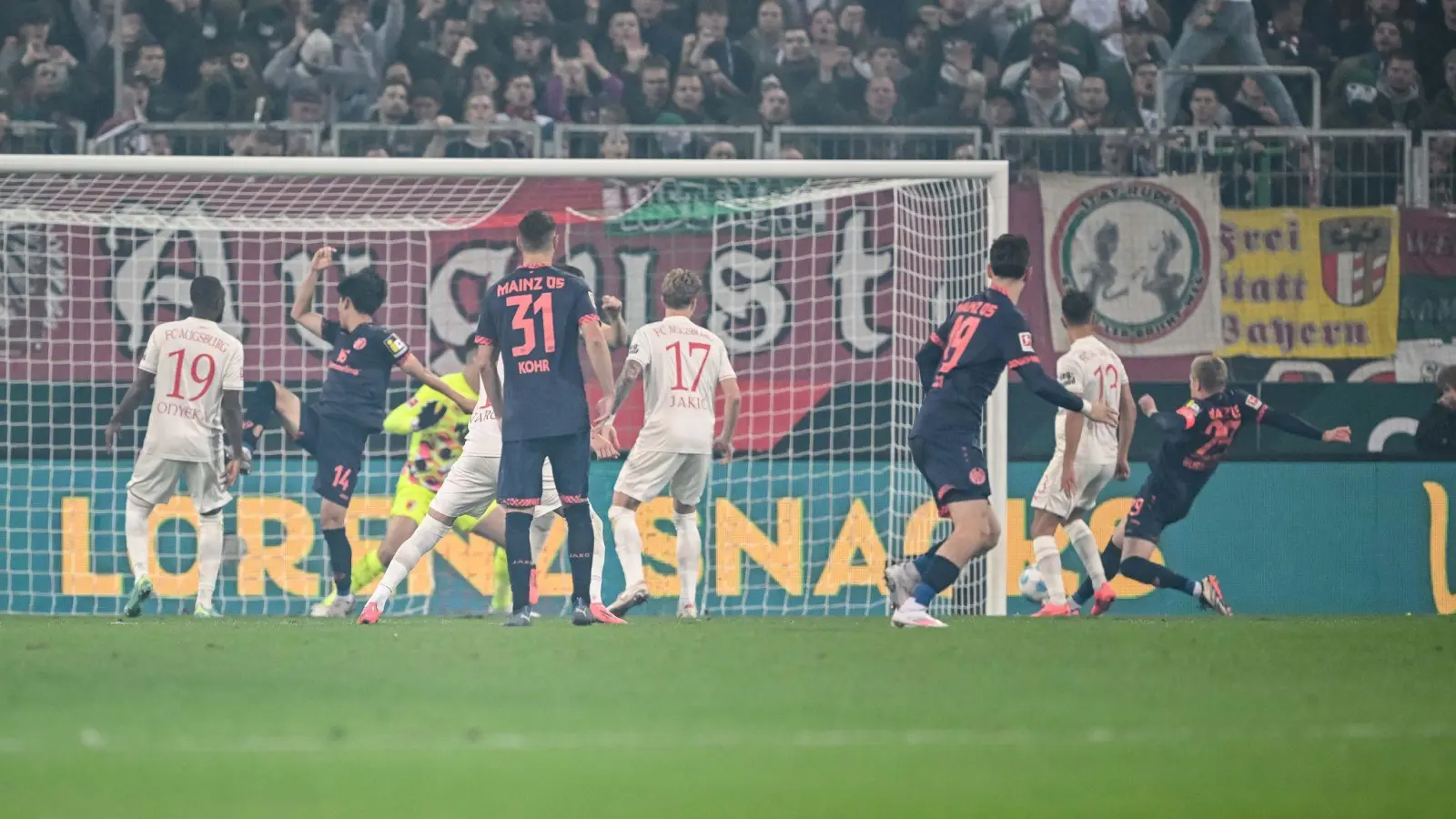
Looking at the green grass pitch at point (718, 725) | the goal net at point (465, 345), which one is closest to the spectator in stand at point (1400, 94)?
the goal net at point (465, 345)

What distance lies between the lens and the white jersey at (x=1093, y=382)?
11398 millimetres

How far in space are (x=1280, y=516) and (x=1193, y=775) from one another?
943 cm

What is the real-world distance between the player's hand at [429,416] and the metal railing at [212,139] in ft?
12.6

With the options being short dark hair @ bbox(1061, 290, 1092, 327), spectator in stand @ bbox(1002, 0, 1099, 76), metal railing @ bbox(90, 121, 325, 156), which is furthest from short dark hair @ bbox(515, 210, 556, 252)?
spectator in stand @ bbox(1002, 0, 1099, 76)

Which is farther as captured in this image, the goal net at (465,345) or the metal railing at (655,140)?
the metal railing at (655,140)

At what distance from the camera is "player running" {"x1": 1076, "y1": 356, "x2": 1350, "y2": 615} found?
460 inches

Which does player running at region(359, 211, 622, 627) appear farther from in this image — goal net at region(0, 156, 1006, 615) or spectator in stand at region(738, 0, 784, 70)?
spectator in stand at region(738, 0, 784, 70)

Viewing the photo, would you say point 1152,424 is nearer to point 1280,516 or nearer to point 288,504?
point 1280,516

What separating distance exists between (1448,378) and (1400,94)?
364 centimetres

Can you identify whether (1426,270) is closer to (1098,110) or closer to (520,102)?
(1098,110)

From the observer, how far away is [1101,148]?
45.4 feet

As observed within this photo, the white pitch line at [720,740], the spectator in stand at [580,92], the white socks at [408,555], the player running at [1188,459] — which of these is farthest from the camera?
the spectator in stand at [580,92]

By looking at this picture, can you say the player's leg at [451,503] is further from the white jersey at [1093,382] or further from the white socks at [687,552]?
the white jersey at [1093,382]

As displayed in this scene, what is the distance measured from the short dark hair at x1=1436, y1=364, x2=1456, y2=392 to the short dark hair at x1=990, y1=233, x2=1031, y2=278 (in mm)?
4993
